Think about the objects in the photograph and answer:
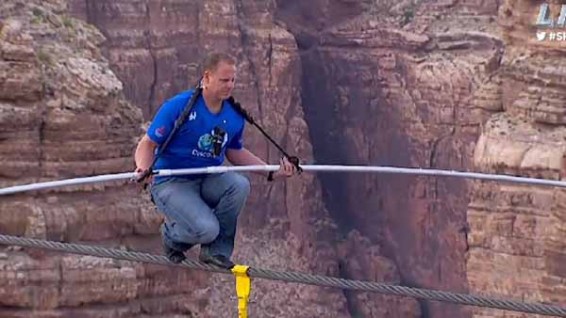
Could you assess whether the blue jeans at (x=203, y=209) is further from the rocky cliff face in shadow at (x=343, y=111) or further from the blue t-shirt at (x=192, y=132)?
the rocky cliff face in shadow at (x=343, y=111)

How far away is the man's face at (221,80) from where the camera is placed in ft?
44.3

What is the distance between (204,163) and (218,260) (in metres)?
0.78

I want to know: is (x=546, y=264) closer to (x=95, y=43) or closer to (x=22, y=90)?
(x=95, y=43)

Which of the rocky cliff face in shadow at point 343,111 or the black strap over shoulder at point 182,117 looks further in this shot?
the rocky cliff face in shadow at point 343,111

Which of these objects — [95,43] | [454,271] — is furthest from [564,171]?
[454,271]

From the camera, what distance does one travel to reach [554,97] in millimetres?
30953

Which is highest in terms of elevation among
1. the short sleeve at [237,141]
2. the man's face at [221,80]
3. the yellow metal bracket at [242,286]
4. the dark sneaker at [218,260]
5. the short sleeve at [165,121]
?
the man's face at [221,80]

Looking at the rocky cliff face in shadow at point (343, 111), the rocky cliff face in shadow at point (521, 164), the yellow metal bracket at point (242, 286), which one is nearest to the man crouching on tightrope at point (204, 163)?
the yellow metal bracket at point (242, 286)

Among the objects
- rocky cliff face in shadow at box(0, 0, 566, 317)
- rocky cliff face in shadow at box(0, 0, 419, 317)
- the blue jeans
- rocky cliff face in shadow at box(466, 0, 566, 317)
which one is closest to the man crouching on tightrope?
the blue jeans

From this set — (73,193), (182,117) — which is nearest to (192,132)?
(182,117)

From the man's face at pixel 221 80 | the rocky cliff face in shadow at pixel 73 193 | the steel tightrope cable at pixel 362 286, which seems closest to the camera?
the steel tightrope cable at pixel 362 286

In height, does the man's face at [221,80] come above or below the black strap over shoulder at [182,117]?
above

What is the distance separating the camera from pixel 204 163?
1398cm

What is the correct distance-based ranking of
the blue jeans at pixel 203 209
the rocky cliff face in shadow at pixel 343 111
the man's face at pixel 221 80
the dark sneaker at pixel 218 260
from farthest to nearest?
the rocky cliff face in shadow at pixel 343 111 → the blue jeans at pixel 203 209 → the dark sneaker at pixel 218 260 → the man's face at pixel 221 80
